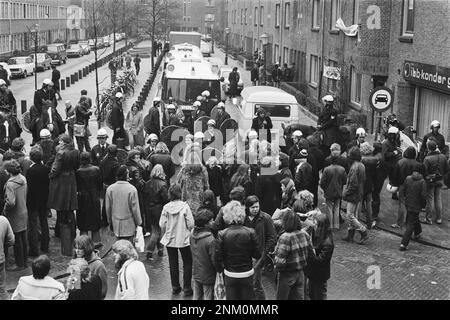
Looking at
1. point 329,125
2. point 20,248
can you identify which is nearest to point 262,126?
point 329,125

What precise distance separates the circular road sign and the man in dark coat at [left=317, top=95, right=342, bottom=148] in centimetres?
109

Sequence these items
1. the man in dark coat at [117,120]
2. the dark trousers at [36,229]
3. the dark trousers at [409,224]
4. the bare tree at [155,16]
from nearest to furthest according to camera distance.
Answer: the dark trousers at [36,229], the dark trousers at [409,224], the man in dark coat at [117,120], the bare tree at [155,16]

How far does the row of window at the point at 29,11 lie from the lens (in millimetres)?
63219

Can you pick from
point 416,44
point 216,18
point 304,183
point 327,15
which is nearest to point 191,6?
point 216,18

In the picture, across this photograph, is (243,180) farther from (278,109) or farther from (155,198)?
(278,109)

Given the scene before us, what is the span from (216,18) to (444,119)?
89649 mm

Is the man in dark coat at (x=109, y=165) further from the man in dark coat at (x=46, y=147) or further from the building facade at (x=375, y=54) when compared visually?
the building facade at (x=375, y=54)

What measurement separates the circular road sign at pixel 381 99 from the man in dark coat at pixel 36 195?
28.9 ft

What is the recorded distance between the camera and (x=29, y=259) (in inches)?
456

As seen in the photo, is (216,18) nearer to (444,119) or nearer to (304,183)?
(444,119)

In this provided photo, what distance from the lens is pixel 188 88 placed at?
23.5 m

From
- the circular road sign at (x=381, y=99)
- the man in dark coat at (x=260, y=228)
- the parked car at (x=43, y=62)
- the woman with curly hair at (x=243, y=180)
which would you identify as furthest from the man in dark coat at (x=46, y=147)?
the parked car at (x=43, y=62)

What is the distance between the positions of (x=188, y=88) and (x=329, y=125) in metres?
7.71

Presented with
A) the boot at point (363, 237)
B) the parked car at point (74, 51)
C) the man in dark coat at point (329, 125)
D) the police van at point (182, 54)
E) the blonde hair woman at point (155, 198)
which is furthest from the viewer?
the parked car at point (74, 51)
